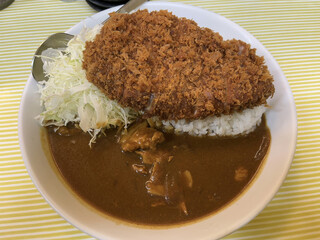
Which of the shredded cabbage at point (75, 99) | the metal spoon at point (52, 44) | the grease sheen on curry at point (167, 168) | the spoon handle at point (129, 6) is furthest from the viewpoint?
the spoon handle at point (129, 6)

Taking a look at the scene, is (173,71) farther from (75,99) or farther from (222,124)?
(75,99)

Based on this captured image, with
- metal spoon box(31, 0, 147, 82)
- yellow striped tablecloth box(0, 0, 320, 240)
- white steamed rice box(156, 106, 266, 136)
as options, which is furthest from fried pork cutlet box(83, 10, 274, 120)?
yellow striped tablecloth box(0, 0, 320, 240)

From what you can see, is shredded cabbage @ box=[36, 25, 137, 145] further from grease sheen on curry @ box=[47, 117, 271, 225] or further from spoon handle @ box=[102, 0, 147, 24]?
spoon handle @ box=[102, 0, 147, 24]

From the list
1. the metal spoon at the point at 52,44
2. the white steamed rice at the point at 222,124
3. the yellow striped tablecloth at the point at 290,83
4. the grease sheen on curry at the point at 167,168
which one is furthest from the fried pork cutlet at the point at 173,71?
A: the yellow striped tablecloth at the point at 290,83

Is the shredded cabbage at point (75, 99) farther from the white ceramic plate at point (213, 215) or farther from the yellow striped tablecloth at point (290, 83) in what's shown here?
the yellow striped tablecloth at point (290, 83)

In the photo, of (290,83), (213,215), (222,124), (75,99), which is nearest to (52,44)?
(75,99)
